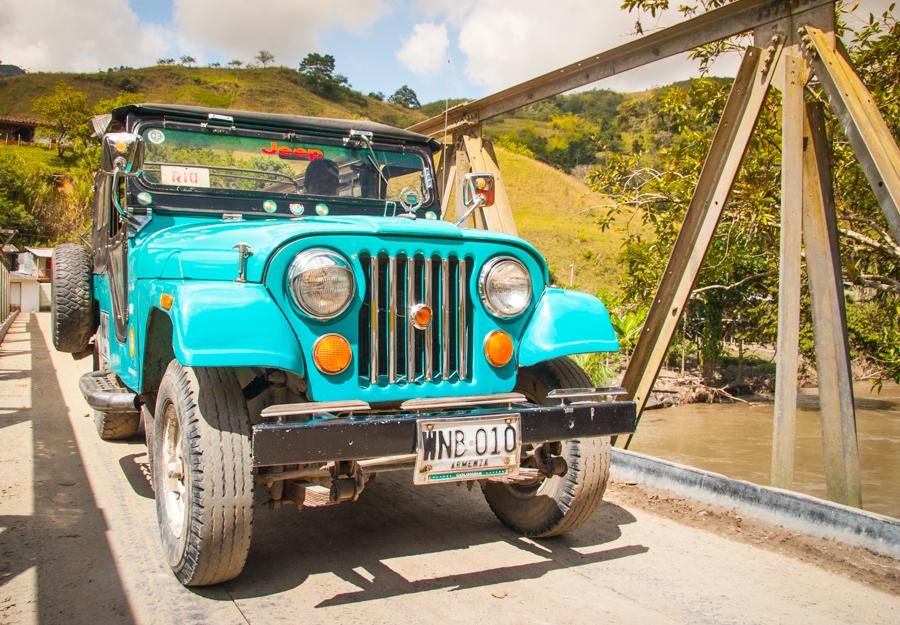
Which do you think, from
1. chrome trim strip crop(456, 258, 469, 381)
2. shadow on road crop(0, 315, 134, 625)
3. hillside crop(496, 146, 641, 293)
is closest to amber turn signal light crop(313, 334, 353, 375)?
chrome trim strip crop(456, 258, 469, 381)

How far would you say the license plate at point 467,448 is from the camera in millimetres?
3279

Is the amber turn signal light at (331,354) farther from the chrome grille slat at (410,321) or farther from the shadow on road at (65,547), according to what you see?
the shadow on road at (65,547)

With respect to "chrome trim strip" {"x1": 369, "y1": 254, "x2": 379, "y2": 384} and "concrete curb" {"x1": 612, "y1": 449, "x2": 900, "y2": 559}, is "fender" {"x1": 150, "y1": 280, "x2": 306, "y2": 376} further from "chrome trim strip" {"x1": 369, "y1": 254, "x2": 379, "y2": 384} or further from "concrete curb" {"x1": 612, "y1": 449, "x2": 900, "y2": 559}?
"concrete curb" {"x1": 612, "y1": 449, "x2": 900, "y2": 559}

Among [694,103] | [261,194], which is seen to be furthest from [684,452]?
[261,194]

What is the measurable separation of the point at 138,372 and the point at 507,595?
2349 mm

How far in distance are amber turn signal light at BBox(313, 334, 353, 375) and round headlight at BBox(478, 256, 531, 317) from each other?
74 cm

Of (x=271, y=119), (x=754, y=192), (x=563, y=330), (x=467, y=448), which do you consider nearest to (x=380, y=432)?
(x=467, y=448)

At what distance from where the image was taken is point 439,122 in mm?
7348

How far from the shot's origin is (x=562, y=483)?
403 cm

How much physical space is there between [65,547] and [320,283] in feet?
6.55

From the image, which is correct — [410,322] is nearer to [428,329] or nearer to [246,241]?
[428,329]

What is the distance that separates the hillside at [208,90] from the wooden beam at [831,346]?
321ft

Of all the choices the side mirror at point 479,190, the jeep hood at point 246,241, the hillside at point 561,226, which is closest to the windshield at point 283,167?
the side mirror at point 479,190

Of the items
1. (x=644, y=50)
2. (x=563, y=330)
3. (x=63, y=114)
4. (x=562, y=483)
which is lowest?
(x=562, y=483)
